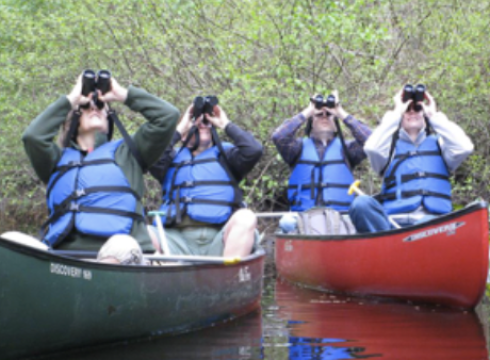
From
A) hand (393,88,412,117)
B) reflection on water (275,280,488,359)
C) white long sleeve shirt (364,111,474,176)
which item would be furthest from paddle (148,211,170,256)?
hand (393,88,412,117)

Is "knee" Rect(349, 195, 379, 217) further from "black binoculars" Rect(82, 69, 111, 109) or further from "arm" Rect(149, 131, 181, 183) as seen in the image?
"black binoculars" Rect(82, 69, 111, 109)

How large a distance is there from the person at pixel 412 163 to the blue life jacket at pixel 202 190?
0.85 metres

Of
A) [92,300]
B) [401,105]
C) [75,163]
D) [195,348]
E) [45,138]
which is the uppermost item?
[401,105]

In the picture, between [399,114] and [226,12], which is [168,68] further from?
[399,114]

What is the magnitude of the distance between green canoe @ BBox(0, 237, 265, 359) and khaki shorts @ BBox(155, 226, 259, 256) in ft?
1.03

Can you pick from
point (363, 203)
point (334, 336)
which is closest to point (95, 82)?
point (334, 336)

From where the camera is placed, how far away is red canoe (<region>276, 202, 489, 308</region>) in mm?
4512

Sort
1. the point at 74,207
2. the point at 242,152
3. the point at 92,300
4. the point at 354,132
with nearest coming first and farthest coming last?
1. the point at 92,300
2. the point at 74,207
3. the point at 242,152
4. the point at 354,132

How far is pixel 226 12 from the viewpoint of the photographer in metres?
8.98

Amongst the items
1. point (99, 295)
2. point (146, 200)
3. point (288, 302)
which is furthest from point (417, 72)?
point (99, 295)

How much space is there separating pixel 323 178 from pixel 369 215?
1.10 metres

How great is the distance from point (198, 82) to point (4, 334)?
5819 mm

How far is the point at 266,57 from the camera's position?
841 cm

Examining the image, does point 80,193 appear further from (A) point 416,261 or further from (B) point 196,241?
(A) point 416,261
